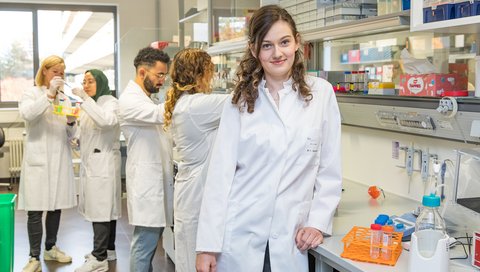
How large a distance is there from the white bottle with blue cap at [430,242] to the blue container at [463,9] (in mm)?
623

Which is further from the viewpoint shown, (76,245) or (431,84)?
(76,245)

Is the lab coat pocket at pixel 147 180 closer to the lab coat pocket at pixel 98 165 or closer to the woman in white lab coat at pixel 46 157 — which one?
the lab coat pocket at pixel 98 165

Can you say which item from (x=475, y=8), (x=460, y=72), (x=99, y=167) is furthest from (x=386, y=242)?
(x=99, y=167)

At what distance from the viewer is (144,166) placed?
3.10 metres

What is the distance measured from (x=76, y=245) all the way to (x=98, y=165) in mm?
1095

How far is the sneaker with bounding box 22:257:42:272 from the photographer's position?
3.79 metres

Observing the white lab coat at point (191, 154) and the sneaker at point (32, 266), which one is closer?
the white lab coat at point (191, 154)

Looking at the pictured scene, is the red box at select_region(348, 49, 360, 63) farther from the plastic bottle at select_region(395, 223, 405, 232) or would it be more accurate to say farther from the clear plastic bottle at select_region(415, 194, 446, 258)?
the clear plastic bottle at select_region(415, 194, 446, 258)

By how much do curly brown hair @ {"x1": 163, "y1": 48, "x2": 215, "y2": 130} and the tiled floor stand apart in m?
1.59

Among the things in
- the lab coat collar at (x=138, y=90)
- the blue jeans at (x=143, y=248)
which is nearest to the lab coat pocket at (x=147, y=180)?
the blue jeans at (x=143, y=248)

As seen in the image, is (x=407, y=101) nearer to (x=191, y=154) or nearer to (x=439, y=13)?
(x=439, y=13)

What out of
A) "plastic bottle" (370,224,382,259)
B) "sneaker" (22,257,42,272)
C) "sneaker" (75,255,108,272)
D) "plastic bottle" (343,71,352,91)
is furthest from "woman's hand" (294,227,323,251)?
"sneaker" (22,257,42,272)

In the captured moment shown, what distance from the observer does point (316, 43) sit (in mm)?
3199

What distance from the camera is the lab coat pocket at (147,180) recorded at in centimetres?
309
